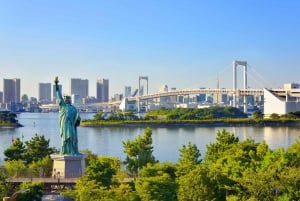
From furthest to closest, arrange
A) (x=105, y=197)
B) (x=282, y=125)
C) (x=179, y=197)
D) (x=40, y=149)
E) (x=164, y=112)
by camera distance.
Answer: (x=164, y=112)
(x=282, y=125)
(x=40, y=149)
(x=179, y=197)
(x=105, y=197)

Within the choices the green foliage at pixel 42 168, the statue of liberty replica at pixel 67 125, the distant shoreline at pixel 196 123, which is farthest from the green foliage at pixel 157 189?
the distant shoreline at pixel 196 123

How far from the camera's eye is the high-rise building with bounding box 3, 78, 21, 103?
2987 inches

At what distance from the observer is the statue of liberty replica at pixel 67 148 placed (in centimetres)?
706

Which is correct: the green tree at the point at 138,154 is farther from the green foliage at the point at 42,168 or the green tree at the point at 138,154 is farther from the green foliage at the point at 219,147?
the green foliage at the point at 42,168

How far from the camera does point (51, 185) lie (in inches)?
274

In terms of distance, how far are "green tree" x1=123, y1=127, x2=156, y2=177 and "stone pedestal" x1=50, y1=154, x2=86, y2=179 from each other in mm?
1351

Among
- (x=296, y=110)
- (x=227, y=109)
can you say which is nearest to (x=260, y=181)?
(x=296, y=110)

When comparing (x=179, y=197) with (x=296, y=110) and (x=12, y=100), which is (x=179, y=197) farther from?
(x=12, y=100)

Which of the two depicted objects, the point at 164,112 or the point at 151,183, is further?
the point at 164,112

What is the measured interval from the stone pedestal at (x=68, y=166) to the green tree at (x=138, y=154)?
1351 mm

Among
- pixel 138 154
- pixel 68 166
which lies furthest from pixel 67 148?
pixel 138 154

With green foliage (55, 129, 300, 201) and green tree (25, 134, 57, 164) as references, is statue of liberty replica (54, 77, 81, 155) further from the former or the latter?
green tree (25, 134, 57, 164)

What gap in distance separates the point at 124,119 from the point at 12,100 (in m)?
49.5

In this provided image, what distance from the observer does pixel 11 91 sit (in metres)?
76.8
